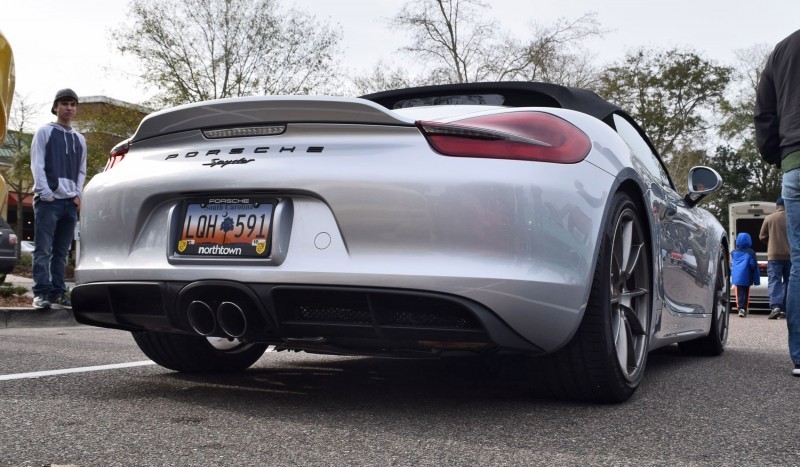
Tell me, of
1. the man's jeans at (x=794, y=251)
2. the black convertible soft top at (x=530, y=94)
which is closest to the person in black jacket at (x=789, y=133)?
the man's jeans at (x=794, y=251)

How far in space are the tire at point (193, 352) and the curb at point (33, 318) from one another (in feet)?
11.7

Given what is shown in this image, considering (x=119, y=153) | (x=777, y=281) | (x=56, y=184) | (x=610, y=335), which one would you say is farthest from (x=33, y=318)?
(x=777, y=281)

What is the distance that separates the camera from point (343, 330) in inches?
108

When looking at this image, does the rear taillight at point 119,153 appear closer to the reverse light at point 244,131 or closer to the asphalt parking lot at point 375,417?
the reverse light at point 244,131

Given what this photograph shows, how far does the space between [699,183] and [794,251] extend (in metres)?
0.66

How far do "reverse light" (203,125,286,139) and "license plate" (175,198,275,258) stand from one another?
9.6 inches

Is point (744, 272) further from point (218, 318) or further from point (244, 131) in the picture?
point (218, 318)

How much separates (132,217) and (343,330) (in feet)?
3.10

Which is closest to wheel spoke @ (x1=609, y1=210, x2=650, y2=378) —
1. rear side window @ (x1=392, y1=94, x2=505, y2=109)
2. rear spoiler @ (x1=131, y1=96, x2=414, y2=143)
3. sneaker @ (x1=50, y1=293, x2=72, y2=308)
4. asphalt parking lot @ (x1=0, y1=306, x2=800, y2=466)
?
asphalt parking lot @ (x1=0, y1=306, x2=800, y2=466)

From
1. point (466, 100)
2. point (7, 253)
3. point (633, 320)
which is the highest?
point (466, 100)

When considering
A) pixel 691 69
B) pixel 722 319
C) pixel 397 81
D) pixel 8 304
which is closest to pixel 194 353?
pixel 722 319

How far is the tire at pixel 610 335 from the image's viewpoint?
2.92m

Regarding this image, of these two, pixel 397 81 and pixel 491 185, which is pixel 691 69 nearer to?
pixel 397 81

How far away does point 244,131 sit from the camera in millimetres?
2990
